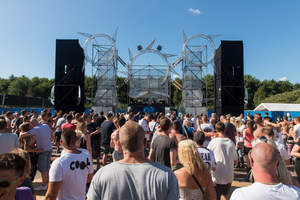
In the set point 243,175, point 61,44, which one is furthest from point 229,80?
point 61,44

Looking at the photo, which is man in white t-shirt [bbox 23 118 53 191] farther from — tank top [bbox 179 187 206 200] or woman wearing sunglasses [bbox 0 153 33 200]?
tank top [bbox 179 187 206 200]

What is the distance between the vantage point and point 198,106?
69.1ft

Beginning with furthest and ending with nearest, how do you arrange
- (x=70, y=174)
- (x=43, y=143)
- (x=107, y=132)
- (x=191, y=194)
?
(x=107, y=132), (x=43, y=143), (x=70, y=174), (x=191, y=194)

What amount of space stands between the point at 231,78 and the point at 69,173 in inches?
718

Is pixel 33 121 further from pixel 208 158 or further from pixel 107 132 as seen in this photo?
pixel 208 158

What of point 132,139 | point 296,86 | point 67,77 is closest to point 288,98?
point 296,86

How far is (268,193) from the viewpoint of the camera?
1369mm

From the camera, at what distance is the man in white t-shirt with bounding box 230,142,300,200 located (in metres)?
1.37

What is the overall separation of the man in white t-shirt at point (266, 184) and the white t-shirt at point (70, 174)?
1.82 metres

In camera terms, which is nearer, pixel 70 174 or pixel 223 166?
pixel 70 174

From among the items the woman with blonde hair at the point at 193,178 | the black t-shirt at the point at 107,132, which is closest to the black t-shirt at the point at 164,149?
the woman with blonde hair at the point at 193,178

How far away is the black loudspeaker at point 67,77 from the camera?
17.2 m

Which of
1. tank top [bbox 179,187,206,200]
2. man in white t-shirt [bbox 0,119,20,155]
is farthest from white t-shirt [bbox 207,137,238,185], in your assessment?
man in white t-shirt [bbox 0,119,20,155]

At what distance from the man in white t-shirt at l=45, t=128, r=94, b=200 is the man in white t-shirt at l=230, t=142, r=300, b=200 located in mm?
1828
